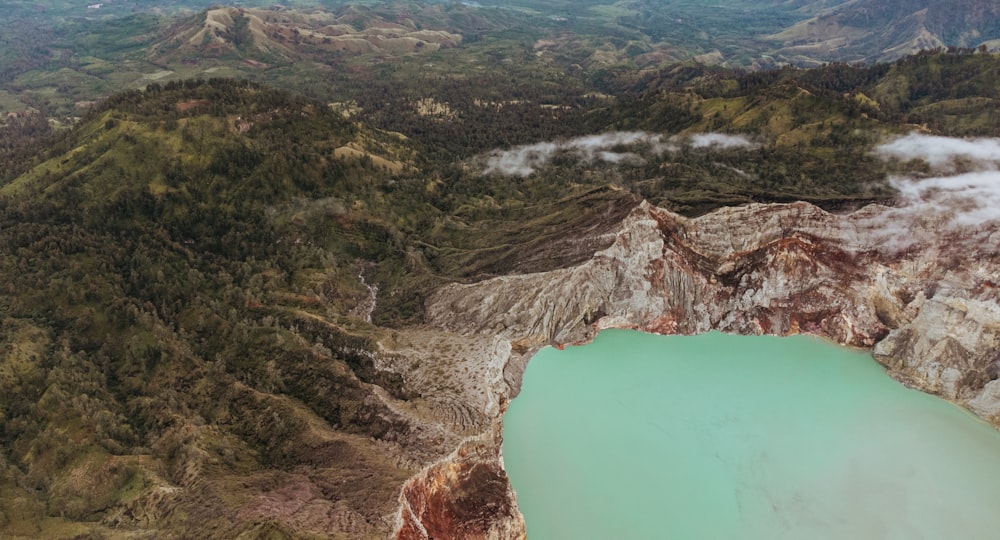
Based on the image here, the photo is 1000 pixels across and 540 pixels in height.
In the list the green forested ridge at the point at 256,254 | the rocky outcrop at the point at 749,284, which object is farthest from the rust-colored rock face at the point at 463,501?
the rocky outcrop at the point at 749,284

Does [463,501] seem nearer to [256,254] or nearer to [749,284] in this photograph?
[749,284]

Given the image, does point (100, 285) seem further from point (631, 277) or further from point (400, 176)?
point (631, 277)

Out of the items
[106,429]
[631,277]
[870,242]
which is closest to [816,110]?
[870,242]

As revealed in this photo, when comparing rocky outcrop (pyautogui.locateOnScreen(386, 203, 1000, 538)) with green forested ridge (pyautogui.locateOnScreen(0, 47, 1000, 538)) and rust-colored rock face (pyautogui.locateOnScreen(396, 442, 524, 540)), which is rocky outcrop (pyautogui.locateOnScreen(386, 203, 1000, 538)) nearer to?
green forested ridge (pyautogui.locateOnScreen(0, 47, 1000, 538))

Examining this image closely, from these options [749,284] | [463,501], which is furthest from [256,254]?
[749,284]

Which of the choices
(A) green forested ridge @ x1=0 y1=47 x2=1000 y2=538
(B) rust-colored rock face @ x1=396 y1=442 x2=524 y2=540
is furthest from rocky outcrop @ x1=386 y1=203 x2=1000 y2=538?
(B) rust-colored rock face @ x1=396 y1=442 x2=524 y2=540

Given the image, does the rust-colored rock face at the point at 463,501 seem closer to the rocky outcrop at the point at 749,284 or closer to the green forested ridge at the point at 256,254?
the green forested ridge at the point at 256,254
